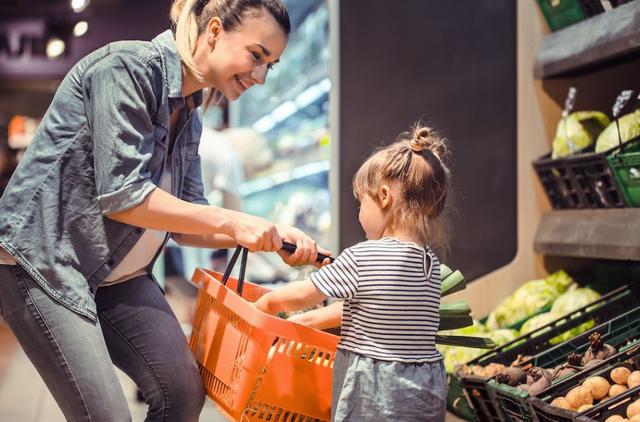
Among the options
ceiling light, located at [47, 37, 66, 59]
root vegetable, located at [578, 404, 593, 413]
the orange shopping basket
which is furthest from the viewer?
ceiling light, located at [47, 37, 66, 59]

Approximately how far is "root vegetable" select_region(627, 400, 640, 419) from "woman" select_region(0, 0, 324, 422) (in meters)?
0.93

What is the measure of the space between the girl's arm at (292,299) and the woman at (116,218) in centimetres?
9

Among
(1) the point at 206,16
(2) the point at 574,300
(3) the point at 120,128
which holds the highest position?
(1) the point at 206,16

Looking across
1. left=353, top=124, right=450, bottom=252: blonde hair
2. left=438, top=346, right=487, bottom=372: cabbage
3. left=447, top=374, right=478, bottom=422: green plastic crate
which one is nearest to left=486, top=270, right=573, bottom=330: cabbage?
left=438, top=346, right=487, bottom=372: cabbage

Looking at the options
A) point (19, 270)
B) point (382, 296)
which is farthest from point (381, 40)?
point (19, 270)

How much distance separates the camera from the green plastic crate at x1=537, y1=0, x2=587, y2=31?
3602mm

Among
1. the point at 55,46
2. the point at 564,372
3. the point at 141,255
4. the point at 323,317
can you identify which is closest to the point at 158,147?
the point at 141,255

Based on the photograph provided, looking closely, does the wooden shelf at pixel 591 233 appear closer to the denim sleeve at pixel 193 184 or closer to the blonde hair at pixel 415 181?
the blonde hair at pixel 415 181

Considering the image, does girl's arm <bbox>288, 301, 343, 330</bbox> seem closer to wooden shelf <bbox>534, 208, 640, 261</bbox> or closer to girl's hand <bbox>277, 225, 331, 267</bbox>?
girl's hand <bbox>277, 225, 331, 267</bbox>

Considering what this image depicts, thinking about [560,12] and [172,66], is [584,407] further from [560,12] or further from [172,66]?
[560,12]

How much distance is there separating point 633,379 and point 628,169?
933 mm

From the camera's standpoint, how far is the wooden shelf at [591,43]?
10.00 feet

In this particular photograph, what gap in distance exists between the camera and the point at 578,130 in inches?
140

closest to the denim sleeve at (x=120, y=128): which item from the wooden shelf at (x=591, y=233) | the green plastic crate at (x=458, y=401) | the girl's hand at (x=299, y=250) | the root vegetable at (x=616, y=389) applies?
the girl's hand at (x=299, y=250)
